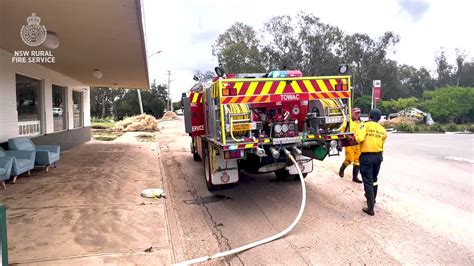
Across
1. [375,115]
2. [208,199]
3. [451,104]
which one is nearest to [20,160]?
[208,199]

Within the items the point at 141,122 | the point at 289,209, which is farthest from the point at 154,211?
the point at 141,122

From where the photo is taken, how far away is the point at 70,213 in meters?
5.81

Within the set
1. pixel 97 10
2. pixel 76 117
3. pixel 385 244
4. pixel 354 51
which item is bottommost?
pixel 385 244

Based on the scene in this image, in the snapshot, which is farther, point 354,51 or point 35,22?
point 354,51

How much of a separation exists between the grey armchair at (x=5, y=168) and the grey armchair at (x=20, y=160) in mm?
235

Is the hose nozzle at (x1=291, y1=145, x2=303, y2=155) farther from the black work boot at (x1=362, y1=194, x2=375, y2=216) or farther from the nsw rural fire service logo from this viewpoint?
the nsw rural fire service logo

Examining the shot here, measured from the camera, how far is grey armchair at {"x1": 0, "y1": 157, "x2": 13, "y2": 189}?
7031 millimetres

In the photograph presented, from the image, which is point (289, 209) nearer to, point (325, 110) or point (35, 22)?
point (325, 110)

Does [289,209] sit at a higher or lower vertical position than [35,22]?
lower

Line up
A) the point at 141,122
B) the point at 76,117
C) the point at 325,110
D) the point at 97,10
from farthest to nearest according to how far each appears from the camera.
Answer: the point at 141,122 < the point at 76,117 < the point at 325,110 < the point at 97,10

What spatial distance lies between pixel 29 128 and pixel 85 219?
657cm

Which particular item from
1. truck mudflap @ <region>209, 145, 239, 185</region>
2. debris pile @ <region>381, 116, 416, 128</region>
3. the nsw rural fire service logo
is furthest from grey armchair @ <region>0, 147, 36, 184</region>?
debris pile @ <region>381, 116, 416, 128</region>

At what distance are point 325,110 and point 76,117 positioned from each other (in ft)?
47.3

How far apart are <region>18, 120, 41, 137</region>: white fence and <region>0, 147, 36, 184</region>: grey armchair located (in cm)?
176
